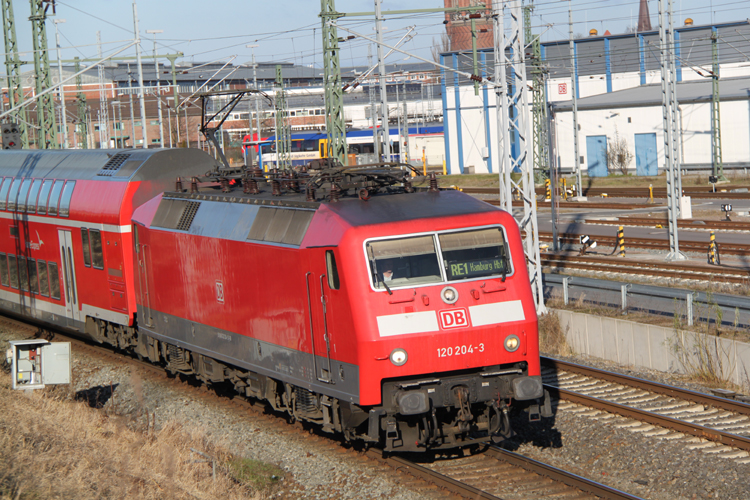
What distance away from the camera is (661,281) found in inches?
901

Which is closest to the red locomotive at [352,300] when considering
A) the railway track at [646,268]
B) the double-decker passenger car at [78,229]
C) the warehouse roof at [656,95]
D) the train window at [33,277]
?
the double-decker passenger car at [78,229]

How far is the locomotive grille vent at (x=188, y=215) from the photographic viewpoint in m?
14.0

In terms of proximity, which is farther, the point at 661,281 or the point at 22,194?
the point at 661,281

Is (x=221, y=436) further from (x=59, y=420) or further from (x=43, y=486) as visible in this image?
(x=43, y=486)

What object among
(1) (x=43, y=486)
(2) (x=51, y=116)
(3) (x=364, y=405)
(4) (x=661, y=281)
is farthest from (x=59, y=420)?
(2) (x=51, y=116)

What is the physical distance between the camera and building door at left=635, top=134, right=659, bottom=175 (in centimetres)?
5769

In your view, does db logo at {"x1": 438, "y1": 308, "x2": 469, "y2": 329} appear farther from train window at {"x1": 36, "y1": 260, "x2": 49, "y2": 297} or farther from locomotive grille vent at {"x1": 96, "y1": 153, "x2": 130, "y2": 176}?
train window at {"x1": 36, "y1": 260, "x2": 49, "y2": 297}

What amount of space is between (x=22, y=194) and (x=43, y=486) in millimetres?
13057

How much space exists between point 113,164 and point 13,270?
5590mm

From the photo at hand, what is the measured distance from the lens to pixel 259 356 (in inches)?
478

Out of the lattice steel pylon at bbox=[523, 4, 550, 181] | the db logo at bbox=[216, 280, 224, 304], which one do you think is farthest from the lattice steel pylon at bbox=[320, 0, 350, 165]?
the lattice steel pylon at bbox=[523, 4, 550, 181]

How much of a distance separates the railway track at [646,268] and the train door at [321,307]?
14.1 metres

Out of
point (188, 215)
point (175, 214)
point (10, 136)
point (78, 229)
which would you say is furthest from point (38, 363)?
point (10, 136)

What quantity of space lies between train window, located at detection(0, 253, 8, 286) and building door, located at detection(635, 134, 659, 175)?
153ft
